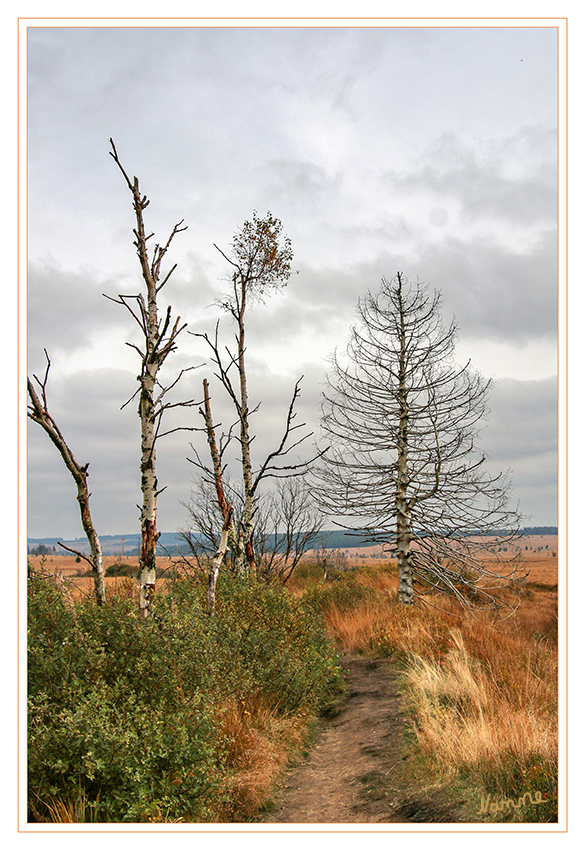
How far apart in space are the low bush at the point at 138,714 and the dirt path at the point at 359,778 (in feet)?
1.16

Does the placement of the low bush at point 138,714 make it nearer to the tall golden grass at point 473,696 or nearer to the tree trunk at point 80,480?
the tree trunk at point 80,480

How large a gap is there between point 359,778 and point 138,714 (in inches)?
113

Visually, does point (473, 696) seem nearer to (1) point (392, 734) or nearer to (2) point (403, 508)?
(1) point (392, 734)

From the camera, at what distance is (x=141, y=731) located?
433 centimetres

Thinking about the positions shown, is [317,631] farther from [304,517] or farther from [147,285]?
[304,517]

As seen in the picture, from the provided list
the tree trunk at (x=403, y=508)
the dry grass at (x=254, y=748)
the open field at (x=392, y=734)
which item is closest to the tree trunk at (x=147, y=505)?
the open field at (x=392, y=734)

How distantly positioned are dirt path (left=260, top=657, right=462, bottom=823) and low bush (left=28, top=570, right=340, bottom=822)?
1.16ft

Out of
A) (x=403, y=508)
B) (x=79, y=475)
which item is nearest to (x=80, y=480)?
(x=79, y=475)

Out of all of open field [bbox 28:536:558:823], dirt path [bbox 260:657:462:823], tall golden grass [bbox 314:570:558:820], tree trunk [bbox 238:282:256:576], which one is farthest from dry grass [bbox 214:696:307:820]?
tree trunk [bbox 238:282:256:576]

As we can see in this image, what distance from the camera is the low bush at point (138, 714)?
3992 millimetres

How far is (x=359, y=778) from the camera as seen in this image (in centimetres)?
600
